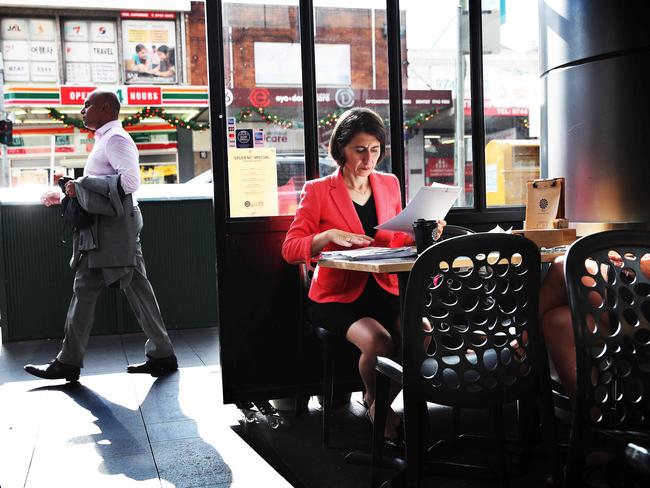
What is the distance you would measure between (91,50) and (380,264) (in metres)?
12.8

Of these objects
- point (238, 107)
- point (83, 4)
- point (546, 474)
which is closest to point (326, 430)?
point (546, 474)

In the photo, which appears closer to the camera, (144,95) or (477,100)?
(477,100)

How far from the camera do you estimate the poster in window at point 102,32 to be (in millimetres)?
13859

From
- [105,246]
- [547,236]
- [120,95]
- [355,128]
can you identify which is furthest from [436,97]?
[120,95]

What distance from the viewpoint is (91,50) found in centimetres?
1386

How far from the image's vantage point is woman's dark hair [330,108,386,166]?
10.4ft

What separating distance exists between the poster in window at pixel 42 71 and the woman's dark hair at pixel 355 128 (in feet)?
38.2

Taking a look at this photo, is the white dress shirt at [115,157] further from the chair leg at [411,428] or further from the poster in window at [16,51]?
the poster in window at [16,51]

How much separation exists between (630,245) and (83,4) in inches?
532

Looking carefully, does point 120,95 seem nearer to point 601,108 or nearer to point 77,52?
point 77,52

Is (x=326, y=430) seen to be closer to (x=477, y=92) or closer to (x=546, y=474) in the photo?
(x=546, y=474)

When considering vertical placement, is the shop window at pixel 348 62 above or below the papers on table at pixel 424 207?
above

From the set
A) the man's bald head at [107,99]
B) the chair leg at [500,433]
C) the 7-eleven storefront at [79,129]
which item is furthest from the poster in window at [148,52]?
the chair leg at [500,433]

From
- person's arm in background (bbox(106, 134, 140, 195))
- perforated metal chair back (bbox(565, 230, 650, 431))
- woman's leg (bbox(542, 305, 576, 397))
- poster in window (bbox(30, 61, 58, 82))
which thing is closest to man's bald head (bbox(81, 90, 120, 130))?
person's arm in background (bbox(106, 134, 140, 195))
